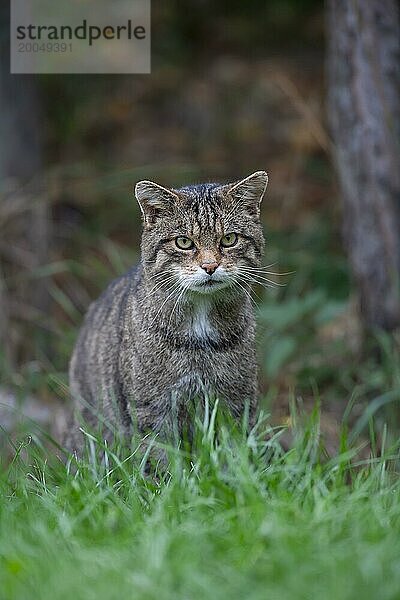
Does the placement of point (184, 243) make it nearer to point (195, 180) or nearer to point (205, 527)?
point (205, 527)

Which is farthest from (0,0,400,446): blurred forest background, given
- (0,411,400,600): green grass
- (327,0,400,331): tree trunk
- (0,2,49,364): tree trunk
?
(0,411,400,600): green grass

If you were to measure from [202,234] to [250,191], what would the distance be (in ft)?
1.14

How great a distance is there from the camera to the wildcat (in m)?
4.41

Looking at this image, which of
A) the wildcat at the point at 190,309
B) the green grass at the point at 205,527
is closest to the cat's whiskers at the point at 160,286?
the wildcat at the point at 190,309

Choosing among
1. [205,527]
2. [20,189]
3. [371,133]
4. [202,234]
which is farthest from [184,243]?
[20,189]

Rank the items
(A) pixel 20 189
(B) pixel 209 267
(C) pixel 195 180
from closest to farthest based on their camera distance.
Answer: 1. (B) pixel 209 267
2. (A) pixel 20 189
3. (C) pixel 195 180

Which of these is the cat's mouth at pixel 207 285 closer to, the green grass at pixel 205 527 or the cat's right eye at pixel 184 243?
the cat's right eye at pixel 184 243

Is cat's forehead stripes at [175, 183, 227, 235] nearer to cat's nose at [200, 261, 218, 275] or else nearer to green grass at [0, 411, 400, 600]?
cat's nose at [200, 261, 218, 275]

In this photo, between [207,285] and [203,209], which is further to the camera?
[203,209]

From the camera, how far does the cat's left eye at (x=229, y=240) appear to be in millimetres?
4434

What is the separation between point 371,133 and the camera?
20.3 feet

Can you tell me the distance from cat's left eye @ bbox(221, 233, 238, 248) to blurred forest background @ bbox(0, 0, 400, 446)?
1212 millimetres

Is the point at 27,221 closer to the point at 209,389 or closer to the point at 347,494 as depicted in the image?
the point at 209,389

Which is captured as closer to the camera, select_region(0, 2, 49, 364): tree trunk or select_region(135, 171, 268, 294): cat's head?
select_region(135, 171, 268, 294): cat's head
